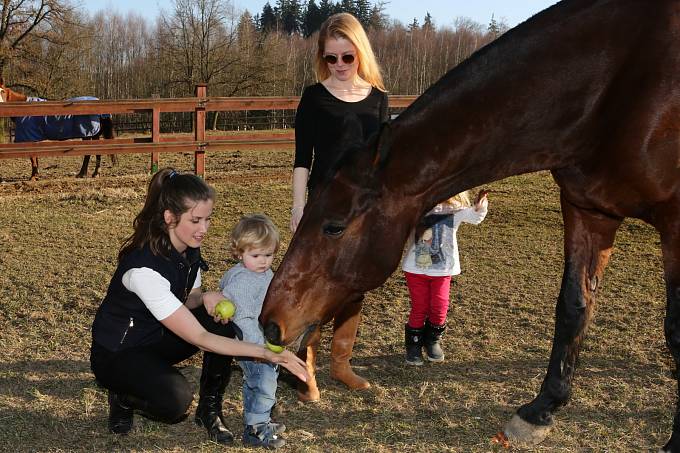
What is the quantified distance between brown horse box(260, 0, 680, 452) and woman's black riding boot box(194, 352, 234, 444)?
52 cm

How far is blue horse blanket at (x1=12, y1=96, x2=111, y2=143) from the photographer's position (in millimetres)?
10688

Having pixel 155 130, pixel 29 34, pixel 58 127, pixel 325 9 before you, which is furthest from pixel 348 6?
pixel 155 130

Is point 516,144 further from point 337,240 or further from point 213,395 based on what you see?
point 213,395

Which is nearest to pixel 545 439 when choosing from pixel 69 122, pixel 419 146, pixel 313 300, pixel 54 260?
pixel 313 300

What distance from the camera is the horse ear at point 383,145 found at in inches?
92.0

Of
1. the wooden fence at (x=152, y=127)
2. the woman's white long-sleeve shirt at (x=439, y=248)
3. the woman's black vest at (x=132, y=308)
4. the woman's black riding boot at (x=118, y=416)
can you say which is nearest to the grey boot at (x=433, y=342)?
the woman's white long-sleeve shirt at (x=439, y=248)

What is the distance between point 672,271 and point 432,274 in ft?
4.32

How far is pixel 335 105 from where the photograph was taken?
3105 millimetres

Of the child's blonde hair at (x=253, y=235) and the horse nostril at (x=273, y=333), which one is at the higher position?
the child's blonde hair at (x=253, y=235)

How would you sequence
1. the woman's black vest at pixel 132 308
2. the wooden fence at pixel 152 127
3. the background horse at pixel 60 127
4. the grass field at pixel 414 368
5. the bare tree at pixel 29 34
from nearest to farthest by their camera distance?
1. the woman's black vest at pixel 132 308
2. the grass field at pixel 414 368
3. the wooden fence at pixel 152 127
4. the background horse at pixel 60 127
5. the bare tree at pixel 29 34

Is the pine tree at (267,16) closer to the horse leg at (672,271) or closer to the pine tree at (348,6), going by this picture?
the pine tree at (348,6)

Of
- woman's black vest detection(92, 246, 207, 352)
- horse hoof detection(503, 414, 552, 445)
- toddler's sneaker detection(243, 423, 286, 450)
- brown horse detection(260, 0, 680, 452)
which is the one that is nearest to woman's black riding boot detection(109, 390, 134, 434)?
woman's black vest detection(92, 246, 207, 352)

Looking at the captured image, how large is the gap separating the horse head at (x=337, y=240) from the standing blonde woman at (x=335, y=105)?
64cm

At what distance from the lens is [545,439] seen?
2.82 m
